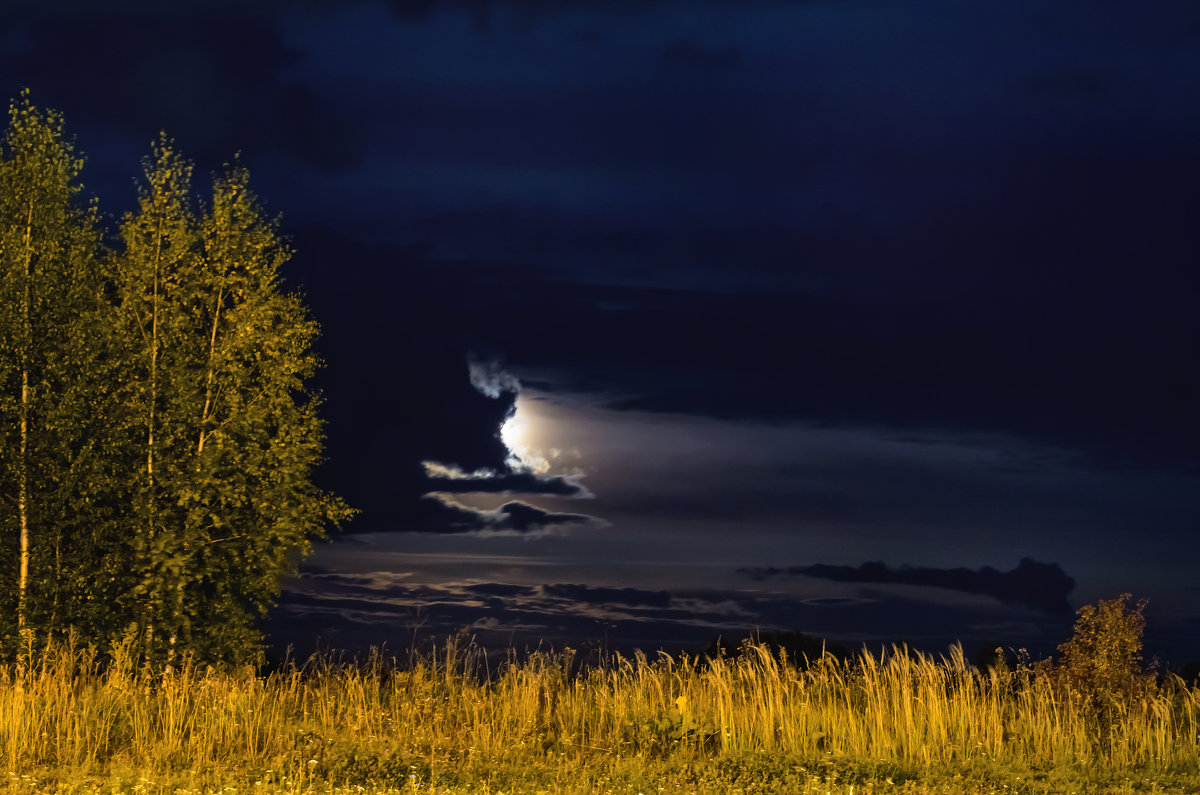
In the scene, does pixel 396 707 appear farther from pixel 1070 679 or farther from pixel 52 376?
pixel 52 376

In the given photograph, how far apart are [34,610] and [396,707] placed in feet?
32.0

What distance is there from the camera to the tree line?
22062 millimetres

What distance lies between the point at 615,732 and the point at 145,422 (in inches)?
505

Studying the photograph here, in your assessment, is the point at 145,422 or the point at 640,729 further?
the point at 145,422

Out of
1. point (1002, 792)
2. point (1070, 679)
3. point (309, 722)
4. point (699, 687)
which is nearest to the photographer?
point (1002, 792)

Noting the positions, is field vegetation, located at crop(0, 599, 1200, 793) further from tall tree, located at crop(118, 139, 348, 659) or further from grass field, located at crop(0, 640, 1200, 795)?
tall tree, located at crop(118, 139, 348, 659)

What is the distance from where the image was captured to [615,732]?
47.9ft

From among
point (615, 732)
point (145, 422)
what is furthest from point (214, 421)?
point (615, 732)

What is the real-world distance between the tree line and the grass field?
466cm

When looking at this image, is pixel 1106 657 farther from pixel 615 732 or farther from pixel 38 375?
pixel 38 375

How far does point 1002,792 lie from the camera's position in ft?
39.9

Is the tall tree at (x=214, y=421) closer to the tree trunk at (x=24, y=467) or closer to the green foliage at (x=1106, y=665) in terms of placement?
the tree trunk at (x=24, y=467)

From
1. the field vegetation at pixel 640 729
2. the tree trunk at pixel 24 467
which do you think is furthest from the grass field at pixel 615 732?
the tree trunk at pixel 24 467

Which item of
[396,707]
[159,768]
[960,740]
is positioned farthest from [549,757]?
[960,740]
